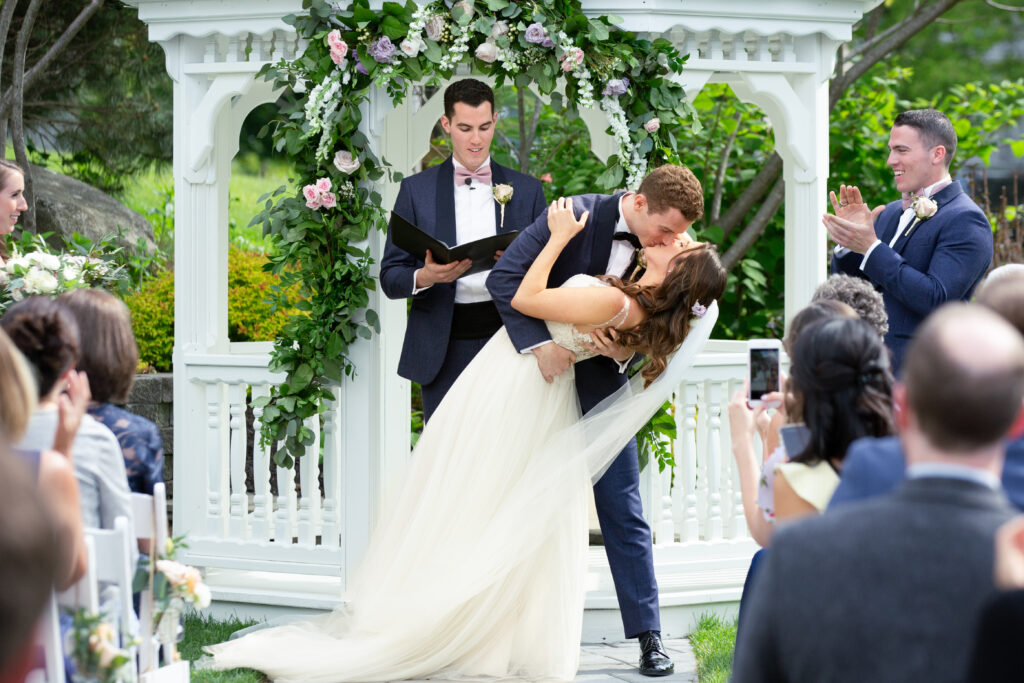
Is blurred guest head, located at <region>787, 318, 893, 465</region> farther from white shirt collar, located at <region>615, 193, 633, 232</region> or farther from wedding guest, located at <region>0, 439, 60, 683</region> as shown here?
white shirt collar, located at <region>615, 193, 633, 232</region>

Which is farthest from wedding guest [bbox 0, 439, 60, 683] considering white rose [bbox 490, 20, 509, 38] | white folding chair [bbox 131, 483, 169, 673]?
white rose [bbox 490, 20, 509, 38]

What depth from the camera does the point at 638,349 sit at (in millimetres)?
4320

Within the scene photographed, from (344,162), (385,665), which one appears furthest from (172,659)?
(344,162)

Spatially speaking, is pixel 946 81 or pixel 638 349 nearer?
pixel 638 349

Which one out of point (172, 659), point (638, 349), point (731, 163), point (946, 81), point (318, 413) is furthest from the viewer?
point (946, 81)

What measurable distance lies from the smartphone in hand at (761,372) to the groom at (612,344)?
1.12 meters

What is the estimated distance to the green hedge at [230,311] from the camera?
758 centimetres

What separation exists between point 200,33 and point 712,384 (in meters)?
2.72

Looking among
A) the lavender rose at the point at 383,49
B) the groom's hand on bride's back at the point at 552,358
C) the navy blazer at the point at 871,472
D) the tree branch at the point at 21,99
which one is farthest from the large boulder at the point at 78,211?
the navy blazer at the point at 871,472

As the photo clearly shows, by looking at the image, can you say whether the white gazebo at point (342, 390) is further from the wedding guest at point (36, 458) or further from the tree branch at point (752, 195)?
the wedding guest at point (36, 458)

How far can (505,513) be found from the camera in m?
4.42

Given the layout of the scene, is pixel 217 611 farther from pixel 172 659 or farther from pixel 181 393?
pixel 172 659

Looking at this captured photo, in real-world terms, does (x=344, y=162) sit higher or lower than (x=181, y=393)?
higher

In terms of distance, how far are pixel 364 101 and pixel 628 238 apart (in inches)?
52.5
